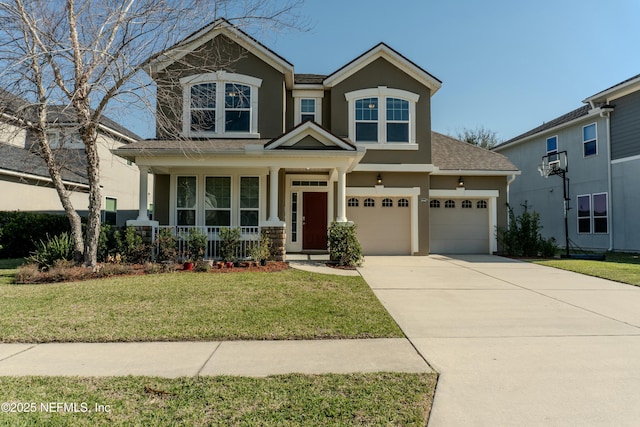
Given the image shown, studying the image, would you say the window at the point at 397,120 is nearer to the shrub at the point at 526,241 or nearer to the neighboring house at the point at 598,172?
the shrub at the point at 526,241

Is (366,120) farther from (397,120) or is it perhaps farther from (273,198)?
(273,198)

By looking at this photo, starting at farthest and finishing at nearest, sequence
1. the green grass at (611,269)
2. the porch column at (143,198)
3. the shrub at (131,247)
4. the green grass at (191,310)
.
Result: the porch column at (143,198) < the shrub at (131,247) < the green grass at (611,269) < the green grass at (191,310)

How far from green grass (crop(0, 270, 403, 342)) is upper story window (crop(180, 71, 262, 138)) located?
21.1 ft

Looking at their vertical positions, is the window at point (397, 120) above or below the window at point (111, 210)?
above

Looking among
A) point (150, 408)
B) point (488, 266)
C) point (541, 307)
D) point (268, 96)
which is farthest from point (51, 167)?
point (488, 266)

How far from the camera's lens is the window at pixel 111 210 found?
1950cm

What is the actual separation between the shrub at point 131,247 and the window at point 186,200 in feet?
7.05

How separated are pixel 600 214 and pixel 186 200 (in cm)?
1785

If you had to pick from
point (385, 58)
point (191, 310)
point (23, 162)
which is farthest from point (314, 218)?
point (23, 162)

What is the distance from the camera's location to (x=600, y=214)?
16.6 metres

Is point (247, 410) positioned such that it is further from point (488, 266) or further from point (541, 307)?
point (488, 266)

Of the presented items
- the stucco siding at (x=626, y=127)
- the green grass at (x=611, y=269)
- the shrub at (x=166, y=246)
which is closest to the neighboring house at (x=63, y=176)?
the shrub at (x=166, y=246)

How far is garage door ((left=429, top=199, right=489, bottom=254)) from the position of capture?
49.4 ft

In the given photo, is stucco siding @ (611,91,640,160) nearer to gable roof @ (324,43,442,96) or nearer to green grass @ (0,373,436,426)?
gable roof @ (324,43,442,96)
